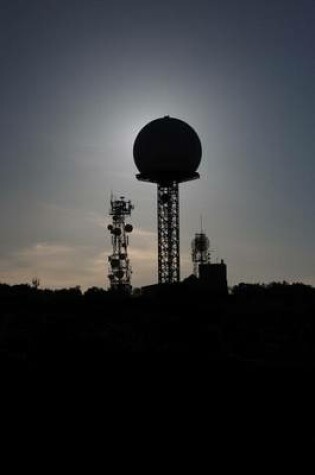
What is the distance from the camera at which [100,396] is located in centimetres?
2470

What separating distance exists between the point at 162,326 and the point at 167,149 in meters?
20.7

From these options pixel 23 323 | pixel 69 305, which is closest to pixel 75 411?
pixel 23 323

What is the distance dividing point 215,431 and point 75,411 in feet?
16.7

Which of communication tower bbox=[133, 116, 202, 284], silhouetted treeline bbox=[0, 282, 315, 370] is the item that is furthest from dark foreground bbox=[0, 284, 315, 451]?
communication tower bbox=[133, 116, 202, 284]

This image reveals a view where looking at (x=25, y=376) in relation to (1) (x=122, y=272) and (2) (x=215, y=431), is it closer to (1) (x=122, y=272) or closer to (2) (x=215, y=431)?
(2) (x=215, y=431)

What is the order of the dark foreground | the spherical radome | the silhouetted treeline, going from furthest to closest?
the spherical radome
the silhouetted treeline
the dark foreground

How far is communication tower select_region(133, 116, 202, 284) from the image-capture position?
56438 millimetres

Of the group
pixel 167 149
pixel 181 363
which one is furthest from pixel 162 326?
pixel 167 149

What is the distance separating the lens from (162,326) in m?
40.1

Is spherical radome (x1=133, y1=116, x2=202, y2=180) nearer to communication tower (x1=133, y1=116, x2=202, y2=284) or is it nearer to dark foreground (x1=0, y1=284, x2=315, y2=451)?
communication tower (x1=133, y1=116, x2=202, y2=284)

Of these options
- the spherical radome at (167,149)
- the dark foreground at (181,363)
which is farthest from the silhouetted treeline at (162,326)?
the spherical radome at (167,149)

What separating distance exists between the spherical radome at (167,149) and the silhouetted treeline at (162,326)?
33.9 ft

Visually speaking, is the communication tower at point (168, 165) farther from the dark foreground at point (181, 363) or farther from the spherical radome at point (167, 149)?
the dark foreground at point (181, 363)

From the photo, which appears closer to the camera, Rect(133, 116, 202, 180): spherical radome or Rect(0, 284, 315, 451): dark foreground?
Rect(0, 284, 315, 451): dark foreground
